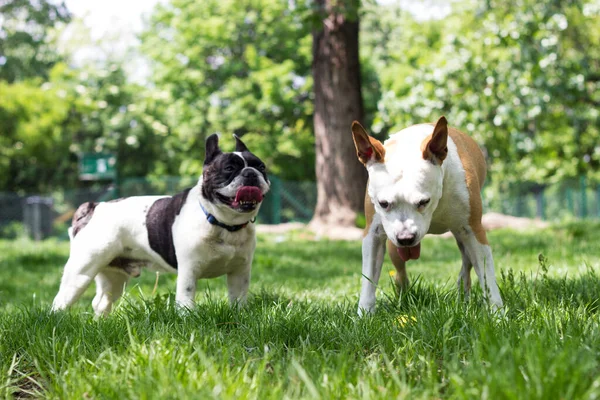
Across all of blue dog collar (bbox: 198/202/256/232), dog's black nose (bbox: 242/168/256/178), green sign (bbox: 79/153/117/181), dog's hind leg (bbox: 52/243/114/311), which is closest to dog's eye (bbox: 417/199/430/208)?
dog's black nose (bbox: 242/168/256/178)

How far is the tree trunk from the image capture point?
34.2ft

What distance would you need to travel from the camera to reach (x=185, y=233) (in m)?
3.70

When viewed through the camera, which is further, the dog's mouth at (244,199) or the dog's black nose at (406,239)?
the dog's mouth at (244,199)

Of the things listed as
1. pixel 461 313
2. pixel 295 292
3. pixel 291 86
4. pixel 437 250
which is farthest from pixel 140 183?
pixel 461 313

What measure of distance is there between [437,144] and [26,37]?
25554mm

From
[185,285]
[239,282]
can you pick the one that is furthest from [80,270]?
[239,282]

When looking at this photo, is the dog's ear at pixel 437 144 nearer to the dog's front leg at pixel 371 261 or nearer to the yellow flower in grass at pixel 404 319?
the dog's front leg at pixel 371 261

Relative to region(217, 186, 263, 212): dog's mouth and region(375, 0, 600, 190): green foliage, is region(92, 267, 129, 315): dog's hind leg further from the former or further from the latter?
region(375, 0, 600, 190): green foliage

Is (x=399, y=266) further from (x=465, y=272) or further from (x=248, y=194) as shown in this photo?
(x=248, y=194)

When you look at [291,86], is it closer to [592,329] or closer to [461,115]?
[461,115]

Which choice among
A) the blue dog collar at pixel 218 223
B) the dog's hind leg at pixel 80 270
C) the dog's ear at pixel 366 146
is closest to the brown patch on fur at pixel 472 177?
the dog's ear at pixel 366 146

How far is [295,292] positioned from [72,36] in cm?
3360

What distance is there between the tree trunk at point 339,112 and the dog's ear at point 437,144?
730cm

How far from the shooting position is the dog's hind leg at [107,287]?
171 inches
